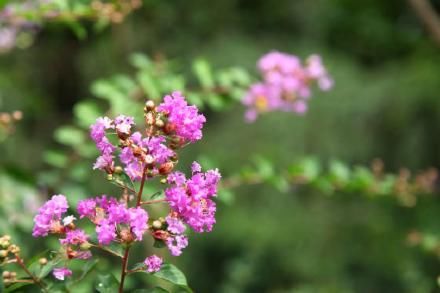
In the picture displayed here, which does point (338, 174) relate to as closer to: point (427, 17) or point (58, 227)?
point (427, 17)

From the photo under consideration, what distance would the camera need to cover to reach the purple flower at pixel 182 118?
84cm

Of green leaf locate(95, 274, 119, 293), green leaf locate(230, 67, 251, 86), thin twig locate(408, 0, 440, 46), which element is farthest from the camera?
thin twig locate(408, 0, 440, 46)

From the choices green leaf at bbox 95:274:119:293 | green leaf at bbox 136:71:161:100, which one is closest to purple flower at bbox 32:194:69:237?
green leaf at bbox 95:274:119:293

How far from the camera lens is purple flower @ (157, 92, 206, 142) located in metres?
0.84

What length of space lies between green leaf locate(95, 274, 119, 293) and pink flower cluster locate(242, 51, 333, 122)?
1291mm

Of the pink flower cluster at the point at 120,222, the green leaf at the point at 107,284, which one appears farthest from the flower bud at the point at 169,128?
the green leaf at the point at 107,284

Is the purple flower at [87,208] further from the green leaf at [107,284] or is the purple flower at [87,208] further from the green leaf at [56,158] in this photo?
the green leaf at [56,158]

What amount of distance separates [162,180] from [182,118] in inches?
3.3

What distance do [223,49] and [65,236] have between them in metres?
3.92

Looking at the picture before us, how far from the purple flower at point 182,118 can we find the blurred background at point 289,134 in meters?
3.02

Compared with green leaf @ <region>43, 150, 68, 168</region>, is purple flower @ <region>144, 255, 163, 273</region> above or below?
below

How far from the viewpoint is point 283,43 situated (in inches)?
197

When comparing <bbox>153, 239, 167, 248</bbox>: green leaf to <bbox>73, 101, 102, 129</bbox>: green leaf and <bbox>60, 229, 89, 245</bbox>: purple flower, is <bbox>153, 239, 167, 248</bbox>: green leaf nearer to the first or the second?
<bbox>60, 229, 89, 245</bbox>: purple flower

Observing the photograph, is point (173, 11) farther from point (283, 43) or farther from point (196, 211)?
point (196, 211)
